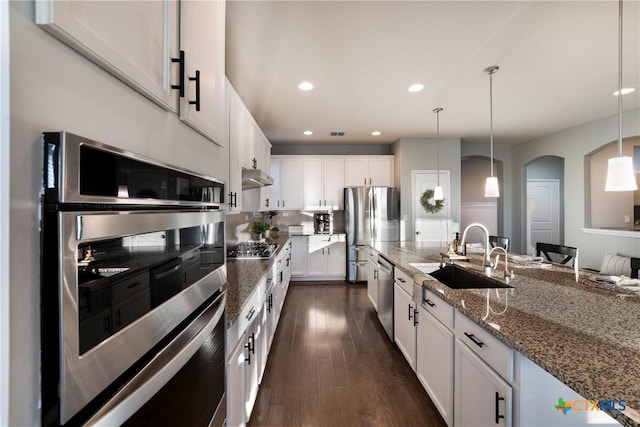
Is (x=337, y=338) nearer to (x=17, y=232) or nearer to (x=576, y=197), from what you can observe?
(x=17, y=232)

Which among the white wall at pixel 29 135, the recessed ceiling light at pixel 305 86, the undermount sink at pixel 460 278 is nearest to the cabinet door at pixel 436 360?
the undermount sink at pixel 460 278

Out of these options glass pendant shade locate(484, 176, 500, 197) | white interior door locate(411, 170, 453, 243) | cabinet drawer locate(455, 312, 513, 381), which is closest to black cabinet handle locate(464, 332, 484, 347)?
cabinet drawer locate(455, 312, 513, 381)

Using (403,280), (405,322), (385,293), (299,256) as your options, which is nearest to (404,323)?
(405,322)

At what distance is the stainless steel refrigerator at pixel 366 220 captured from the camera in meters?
5.16

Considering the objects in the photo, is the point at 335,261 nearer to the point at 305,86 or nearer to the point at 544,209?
the point at 305,86

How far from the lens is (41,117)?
373 mm

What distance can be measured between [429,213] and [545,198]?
11.7ft

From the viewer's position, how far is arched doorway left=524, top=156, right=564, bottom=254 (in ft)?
21.6

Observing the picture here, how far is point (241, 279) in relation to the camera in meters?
1.95

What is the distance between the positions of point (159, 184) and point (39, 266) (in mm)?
278

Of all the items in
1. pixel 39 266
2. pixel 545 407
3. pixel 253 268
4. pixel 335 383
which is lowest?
pixel 335 383

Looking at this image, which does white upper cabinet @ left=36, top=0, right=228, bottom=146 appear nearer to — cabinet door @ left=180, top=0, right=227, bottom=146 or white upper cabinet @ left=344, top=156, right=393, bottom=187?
cabinet door @ left=180, top=0, right=227, bottom=146

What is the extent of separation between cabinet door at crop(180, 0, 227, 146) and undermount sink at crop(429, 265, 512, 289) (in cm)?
204

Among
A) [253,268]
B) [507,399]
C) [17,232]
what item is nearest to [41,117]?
[17,232]
